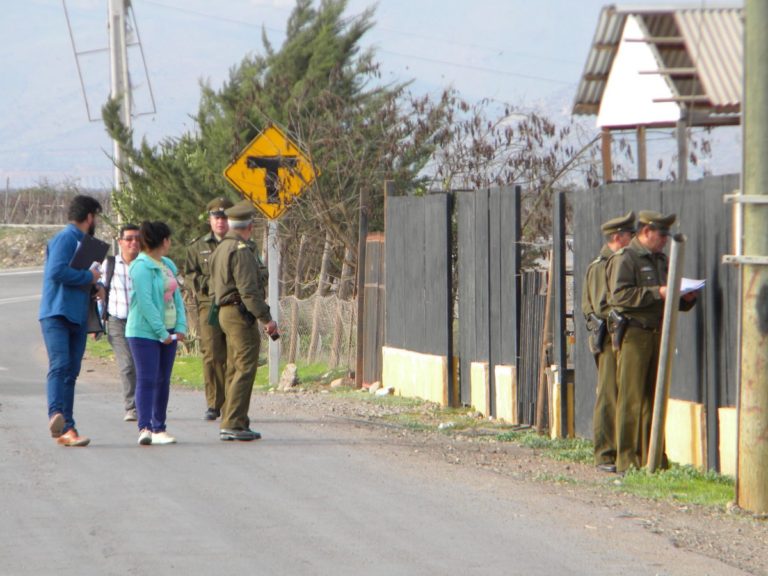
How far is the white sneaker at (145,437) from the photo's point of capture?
1130 cm

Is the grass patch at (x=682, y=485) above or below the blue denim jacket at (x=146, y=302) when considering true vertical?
below

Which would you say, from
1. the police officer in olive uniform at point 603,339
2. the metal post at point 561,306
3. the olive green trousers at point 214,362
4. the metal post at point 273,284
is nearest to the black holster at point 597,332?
the police officer in olive uniform at point 603,339

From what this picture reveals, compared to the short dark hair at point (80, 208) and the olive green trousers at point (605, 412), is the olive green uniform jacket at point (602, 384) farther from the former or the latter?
the short dark hair at point (80, 208)

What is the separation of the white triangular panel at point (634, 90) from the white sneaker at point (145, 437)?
5061 millimetres

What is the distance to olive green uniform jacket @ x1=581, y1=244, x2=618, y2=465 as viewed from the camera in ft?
34.3

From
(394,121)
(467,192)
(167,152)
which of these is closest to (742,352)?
(467,192)

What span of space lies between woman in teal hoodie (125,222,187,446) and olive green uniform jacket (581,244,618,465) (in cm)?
348

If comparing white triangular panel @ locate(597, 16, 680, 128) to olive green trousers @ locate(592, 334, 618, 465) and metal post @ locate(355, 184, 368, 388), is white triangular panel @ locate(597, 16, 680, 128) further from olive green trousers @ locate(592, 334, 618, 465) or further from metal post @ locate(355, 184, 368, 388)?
metal post @ locate(355, 184, 368, 388)

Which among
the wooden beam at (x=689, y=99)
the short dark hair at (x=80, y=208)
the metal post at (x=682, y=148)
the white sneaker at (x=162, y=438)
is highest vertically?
the wooden beam at (x=689, y=99)

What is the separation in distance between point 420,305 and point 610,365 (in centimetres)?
525

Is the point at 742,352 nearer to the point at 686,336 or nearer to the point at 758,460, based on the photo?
the point at 758,460

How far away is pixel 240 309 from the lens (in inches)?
466

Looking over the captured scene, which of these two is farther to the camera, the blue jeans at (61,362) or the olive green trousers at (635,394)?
the blue jeans at (61,362)

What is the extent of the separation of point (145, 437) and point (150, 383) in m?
0.44
